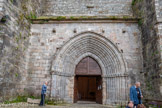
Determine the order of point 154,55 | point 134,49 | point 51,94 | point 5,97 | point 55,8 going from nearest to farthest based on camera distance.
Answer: point 5,97 → point 154,55 → point 51,94 → point 134,49 → point 55,8

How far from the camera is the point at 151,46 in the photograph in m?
6.03

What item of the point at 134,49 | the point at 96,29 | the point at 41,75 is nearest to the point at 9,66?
the point at 41,75

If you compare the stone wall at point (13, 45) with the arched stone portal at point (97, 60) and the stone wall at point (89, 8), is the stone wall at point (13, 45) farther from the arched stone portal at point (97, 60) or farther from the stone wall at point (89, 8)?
the stone wall at point (89, 8)

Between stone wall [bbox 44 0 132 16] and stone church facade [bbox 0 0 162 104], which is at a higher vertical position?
stone wall [bbox 44 0 132 16]

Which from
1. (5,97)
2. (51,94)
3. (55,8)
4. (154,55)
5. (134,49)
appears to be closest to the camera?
(5,97)

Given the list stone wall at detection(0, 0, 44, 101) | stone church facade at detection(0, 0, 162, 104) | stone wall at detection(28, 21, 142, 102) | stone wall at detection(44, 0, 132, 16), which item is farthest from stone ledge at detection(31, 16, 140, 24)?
stone wall at detection(44, 0, 132, 16)

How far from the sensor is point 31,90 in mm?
6789

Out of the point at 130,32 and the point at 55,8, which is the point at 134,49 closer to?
the point at 130,32

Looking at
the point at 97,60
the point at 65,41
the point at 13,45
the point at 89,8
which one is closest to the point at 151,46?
the point at 97,60

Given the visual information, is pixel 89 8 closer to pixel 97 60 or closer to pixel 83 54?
pixel 83 54

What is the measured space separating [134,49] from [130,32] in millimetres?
898

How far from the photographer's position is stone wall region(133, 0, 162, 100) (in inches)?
215

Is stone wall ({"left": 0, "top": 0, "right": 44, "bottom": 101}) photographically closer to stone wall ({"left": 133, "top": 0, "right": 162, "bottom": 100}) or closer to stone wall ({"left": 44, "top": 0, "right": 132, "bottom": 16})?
stone wall ({"left": 44, "top": 0, "right": 132, "bottom": 16})

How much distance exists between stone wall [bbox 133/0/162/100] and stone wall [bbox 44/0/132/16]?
138 cm
